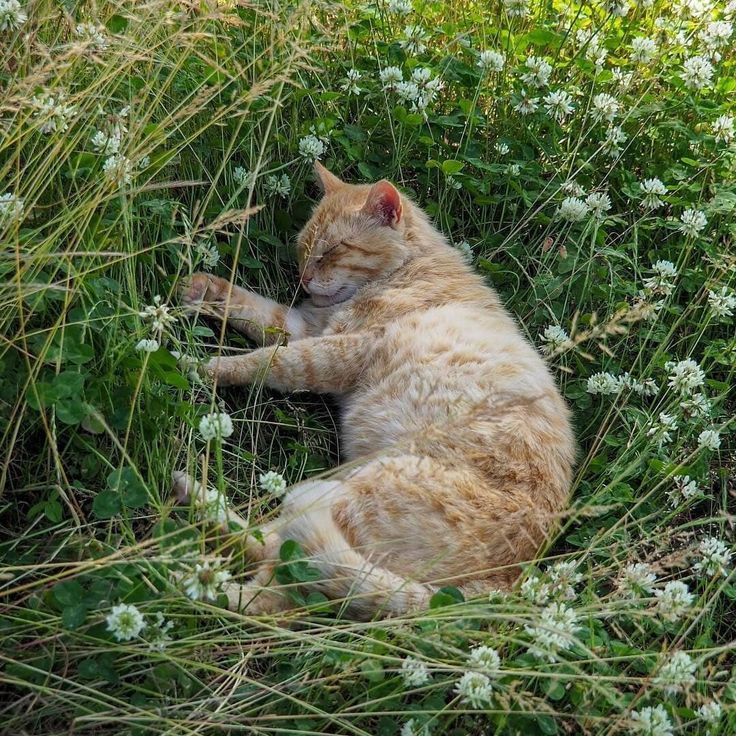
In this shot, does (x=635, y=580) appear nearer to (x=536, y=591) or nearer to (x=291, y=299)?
(x=536, y=591)

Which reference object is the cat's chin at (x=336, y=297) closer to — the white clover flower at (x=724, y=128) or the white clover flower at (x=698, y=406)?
the white clover flower at (x=698, y=406)

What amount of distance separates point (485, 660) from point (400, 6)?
10.1ft

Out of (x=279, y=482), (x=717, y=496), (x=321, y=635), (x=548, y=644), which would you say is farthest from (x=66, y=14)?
(x=717, y=496)

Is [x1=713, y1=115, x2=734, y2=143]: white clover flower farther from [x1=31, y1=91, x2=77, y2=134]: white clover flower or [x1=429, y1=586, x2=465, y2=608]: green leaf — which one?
[x1=31, y1=91, x2=77, y2=134]: white clover flower

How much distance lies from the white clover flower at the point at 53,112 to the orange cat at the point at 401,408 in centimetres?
75

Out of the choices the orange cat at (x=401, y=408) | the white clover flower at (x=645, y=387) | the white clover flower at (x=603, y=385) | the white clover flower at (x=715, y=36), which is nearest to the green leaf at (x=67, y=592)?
the orange cat at (x=401, y=408)

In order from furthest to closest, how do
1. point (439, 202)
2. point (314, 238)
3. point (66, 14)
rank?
point (439, 202) → point (314, 238) → point (66, 14)

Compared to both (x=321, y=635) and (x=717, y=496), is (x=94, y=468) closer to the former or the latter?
(x=321, y=635)

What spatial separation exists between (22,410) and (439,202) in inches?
93.4

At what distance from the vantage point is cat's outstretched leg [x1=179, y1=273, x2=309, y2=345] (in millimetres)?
3906

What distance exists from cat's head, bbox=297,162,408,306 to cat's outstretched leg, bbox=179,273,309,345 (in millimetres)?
167

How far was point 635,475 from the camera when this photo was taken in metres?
3.56

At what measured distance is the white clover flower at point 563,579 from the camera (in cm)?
268

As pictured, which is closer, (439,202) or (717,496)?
(717,496)
